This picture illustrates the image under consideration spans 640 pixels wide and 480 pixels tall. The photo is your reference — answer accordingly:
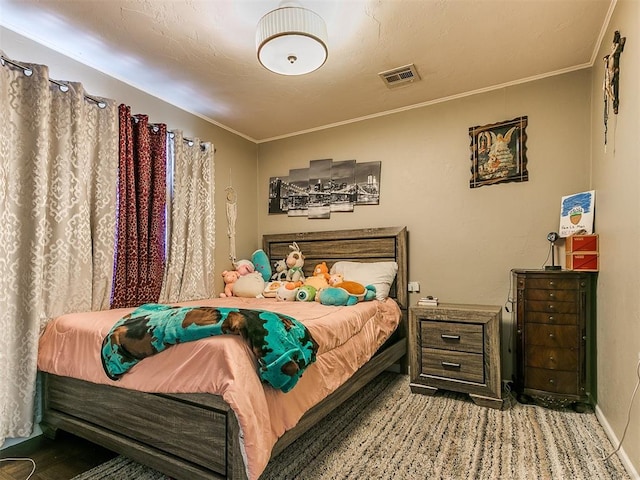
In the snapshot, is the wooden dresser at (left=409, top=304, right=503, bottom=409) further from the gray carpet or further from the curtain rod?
the curtain rod

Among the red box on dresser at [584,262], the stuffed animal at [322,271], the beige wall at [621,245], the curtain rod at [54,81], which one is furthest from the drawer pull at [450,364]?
the curtain rod at [54,81]

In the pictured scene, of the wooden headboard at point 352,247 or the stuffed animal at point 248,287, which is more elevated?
the wooden headboard at point 352,247

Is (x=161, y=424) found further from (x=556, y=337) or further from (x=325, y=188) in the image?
(x=325, y=188)

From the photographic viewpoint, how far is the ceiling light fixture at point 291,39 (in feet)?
5.70

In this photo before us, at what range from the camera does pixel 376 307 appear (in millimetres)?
2793

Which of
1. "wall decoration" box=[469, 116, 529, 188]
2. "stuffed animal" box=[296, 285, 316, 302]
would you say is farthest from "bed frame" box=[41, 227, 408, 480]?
"wall decoration" box=[469, 116, 529, 188]

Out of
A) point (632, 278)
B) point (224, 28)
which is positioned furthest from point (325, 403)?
point (224, 28)

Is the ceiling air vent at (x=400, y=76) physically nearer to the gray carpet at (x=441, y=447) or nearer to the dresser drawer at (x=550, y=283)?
the dresser drawer at (x=550, y=283)

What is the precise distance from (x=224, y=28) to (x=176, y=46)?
0.41m

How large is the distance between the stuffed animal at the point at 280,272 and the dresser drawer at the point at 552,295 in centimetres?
213

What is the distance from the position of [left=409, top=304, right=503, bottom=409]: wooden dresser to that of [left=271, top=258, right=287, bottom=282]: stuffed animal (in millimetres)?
1369

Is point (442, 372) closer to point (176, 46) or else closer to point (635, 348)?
point (635, 348)

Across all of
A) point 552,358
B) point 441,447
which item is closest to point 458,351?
point 552,358

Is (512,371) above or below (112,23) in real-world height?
below
